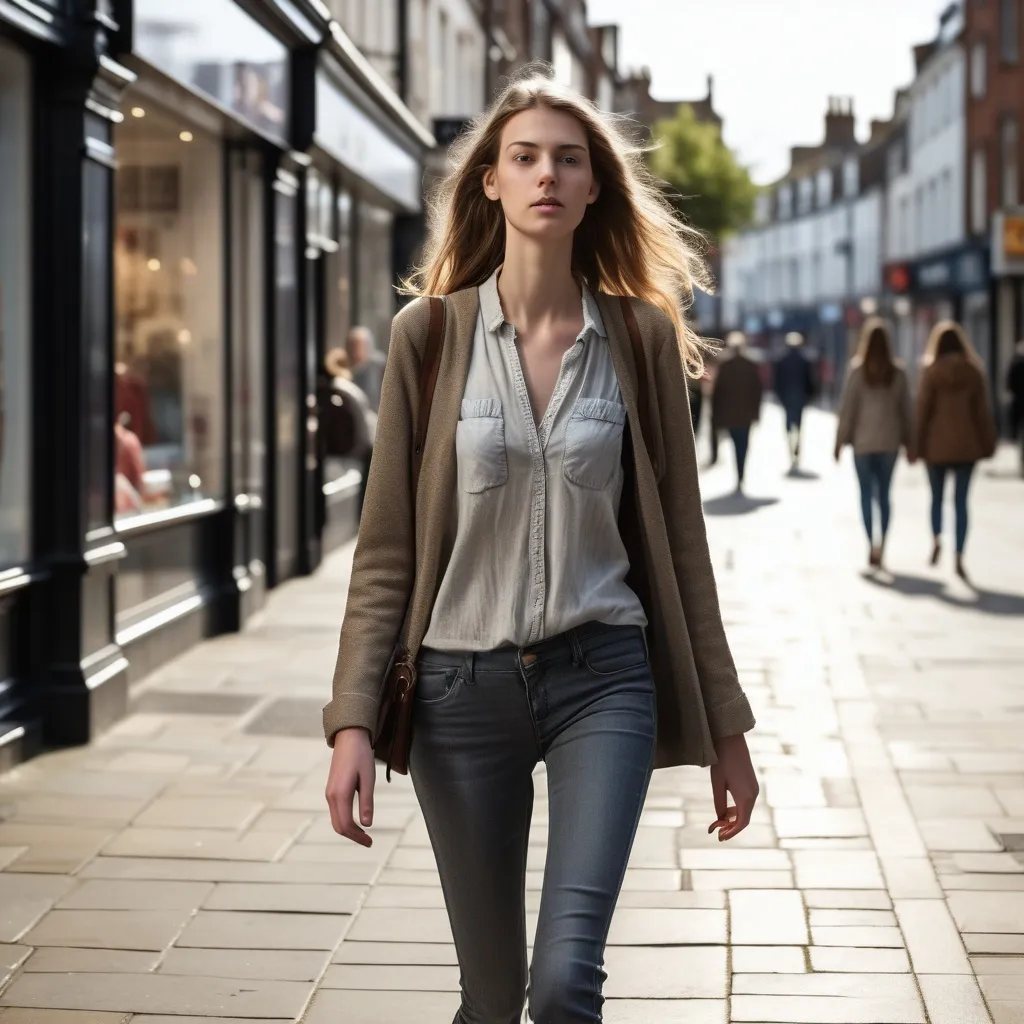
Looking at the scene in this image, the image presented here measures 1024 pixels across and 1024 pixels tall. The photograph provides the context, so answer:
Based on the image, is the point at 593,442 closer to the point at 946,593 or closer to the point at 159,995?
the point at 159,995

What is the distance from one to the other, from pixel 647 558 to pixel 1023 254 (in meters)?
32.2

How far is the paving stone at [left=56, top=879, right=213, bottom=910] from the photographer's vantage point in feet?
17.2

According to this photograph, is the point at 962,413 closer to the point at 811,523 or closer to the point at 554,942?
the point at 811,523

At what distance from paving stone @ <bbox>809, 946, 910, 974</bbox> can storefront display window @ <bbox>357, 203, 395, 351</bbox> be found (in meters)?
13.3

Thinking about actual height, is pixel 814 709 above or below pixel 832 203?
below

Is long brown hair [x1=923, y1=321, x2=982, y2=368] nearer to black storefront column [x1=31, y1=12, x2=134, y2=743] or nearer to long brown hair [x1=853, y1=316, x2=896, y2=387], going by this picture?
long brown hair [x1=853, y1=316, x2=896, y2=387]

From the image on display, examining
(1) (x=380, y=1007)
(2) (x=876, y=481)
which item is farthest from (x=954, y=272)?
(1) (x=380, y=1007)

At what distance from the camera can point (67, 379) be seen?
7.60 m

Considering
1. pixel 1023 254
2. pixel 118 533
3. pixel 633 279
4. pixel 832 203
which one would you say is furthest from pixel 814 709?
pixel 832 203

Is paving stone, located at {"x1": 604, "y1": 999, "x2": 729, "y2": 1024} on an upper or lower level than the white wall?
lower

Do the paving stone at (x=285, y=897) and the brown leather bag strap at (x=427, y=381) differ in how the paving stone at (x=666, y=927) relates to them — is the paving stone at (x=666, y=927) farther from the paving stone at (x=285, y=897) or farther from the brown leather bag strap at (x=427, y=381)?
the brown leather bag strap at (x=427, y=381)

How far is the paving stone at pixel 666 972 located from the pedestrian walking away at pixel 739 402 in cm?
1695

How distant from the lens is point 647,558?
3111mm

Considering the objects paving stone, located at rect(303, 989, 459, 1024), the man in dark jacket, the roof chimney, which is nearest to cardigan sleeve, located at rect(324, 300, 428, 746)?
paving stone, located at rect(303, 989, 459, 1024)
